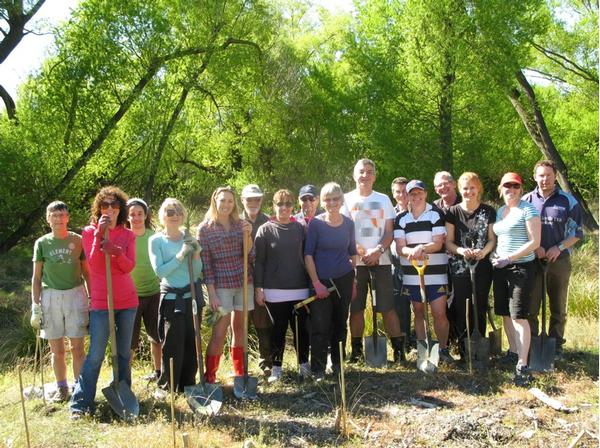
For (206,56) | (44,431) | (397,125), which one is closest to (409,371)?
(44,431)

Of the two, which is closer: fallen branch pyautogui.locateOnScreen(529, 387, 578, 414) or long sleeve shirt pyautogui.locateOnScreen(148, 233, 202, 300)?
fallen branch pyautogui.locateOnScreen(529, 387, 578, 414)

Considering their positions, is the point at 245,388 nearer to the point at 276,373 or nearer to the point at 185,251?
the point at 276,373

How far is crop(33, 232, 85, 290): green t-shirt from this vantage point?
176 inches

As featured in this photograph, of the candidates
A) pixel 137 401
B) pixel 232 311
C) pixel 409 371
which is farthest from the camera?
pixel 409 371

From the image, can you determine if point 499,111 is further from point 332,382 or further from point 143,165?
point 332,382

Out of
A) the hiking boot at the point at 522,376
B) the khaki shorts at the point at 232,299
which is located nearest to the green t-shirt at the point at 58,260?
the khaki shorts at the point at 232,299

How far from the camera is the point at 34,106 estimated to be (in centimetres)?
993

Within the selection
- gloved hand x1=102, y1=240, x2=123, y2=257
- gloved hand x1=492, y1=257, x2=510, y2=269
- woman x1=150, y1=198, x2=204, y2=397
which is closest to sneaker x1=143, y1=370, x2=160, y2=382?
woman x1=150, y1=198, x2=204, y2=397

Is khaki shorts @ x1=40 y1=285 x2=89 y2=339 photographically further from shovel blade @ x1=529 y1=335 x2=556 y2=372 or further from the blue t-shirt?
shovel blade @ x1=529 y1=335 x2=556 y2=372

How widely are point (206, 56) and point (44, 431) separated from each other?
326 inches

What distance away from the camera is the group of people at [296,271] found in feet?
14.4

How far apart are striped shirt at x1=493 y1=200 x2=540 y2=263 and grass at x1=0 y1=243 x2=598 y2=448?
1079 millimetres

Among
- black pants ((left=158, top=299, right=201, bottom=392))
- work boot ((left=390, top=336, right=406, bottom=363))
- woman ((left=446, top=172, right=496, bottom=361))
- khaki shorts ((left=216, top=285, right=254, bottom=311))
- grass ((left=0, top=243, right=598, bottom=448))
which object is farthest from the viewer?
work boot ((left=390, top=336, right=406, bottom=363))

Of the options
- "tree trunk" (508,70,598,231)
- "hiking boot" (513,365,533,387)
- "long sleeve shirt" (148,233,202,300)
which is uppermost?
"tree trunk" (508,70,598,231)
